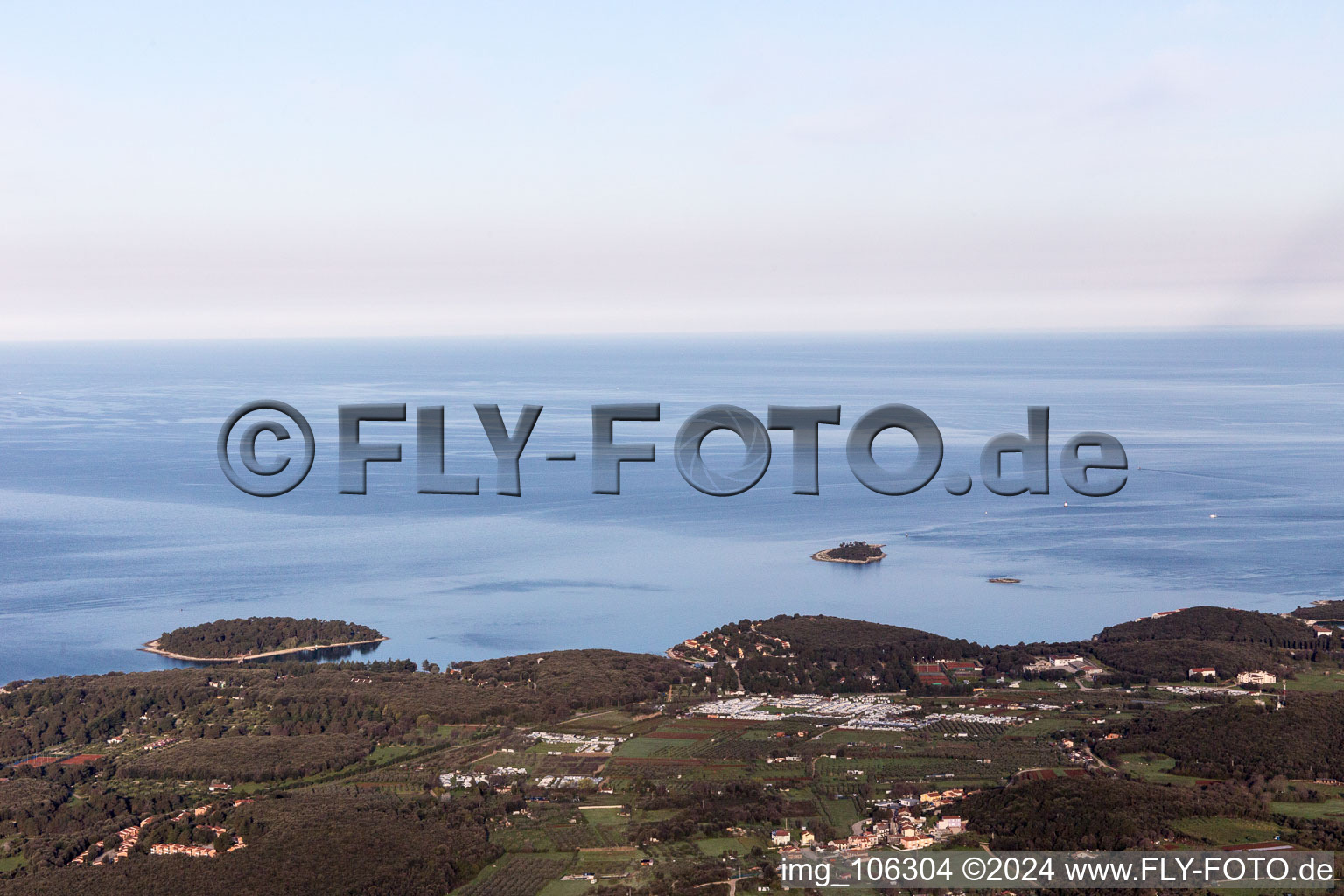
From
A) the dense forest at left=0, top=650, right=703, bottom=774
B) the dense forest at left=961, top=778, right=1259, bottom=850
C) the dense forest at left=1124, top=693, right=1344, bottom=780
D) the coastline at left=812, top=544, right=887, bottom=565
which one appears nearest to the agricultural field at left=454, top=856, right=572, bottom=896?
the dense forest at left=961, top=778, right=1259, bottom=850

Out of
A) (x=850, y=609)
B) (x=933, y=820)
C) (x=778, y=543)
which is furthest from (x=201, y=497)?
(x=933, y=820)

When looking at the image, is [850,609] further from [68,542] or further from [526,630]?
A: [68,542]

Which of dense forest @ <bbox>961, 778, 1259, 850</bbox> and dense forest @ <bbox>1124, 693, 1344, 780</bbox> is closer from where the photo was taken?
dense forest @ <bbox>961, 778, 1259, 850</bbox>

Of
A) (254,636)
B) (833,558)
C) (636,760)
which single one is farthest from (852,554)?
(636,760)

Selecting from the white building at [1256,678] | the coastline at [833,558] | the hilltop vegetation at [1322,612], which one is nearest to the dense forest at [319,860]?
the white building at [1256,678]

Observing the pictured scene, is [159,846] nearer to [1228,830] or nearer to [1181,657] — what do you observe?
[1228,830]

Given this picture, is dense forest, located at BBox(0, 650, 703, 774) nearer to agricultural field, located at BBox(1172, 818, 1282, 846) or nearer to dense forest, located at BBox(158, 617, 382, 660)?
dense forest, located at BBox(158, 617, 382, 660)
